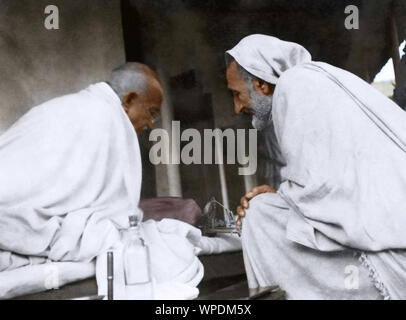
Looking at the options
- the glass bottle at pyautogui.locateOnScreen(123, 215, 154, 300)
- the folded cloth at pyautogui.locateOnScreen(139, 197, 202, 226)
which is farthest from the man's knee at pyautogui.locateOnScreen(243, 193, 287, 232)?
the glass bottle at pyautogui.locateOnScreen(123, 215, 154, 300)

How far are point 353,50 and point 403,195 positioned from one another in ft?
2.84

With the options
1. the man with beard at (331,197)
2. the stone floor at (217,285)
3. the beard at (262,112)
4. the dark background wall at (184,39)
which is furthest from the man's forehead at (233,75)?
the stone floor at (217,285)

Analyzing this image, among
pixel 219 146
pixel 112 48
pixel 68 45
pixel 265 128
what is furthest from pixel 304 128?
pixel 68 45

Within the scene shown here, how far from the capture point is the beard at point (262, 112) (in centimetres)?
284

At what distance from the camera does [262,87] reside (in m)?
2.85

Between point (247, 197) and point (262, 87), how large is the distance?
60cm

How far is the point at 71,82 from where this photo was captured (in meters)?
2.83

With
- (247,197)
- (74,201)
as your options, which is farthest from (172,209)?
(74,201)

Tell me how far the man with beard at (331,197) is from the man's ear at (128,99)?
0.75m

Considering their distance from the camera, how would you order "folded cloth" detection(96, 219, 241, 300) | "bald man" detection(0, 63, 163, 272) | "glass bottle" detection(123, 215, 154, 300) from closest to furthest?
"glass bottle" detection(123, 215, 154, 300) → "folded cloth" detection(96, 219, 241, 300) → "bald man" detection(0, 63, 163, 272)

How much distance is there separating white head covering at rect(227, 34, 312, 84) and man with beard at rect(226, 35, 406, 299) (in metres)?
0.07

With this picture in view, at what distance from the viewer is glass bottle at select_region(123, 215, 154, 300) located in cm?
199

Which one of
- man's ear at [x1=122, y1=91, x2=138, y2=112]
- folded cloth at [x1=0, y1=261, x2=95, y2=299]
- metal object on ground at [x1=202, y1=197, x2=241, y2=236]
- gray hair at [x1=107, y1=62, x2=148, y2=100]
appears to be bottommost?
folded cloth at [x1=0, y1=261, x2=95, y2=299]

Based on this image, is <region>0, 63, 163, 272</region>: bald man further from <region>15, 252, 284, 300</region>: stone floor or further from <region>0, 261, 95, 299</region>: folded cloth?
<region>15, 252, 284, 300</region>: stone floor
